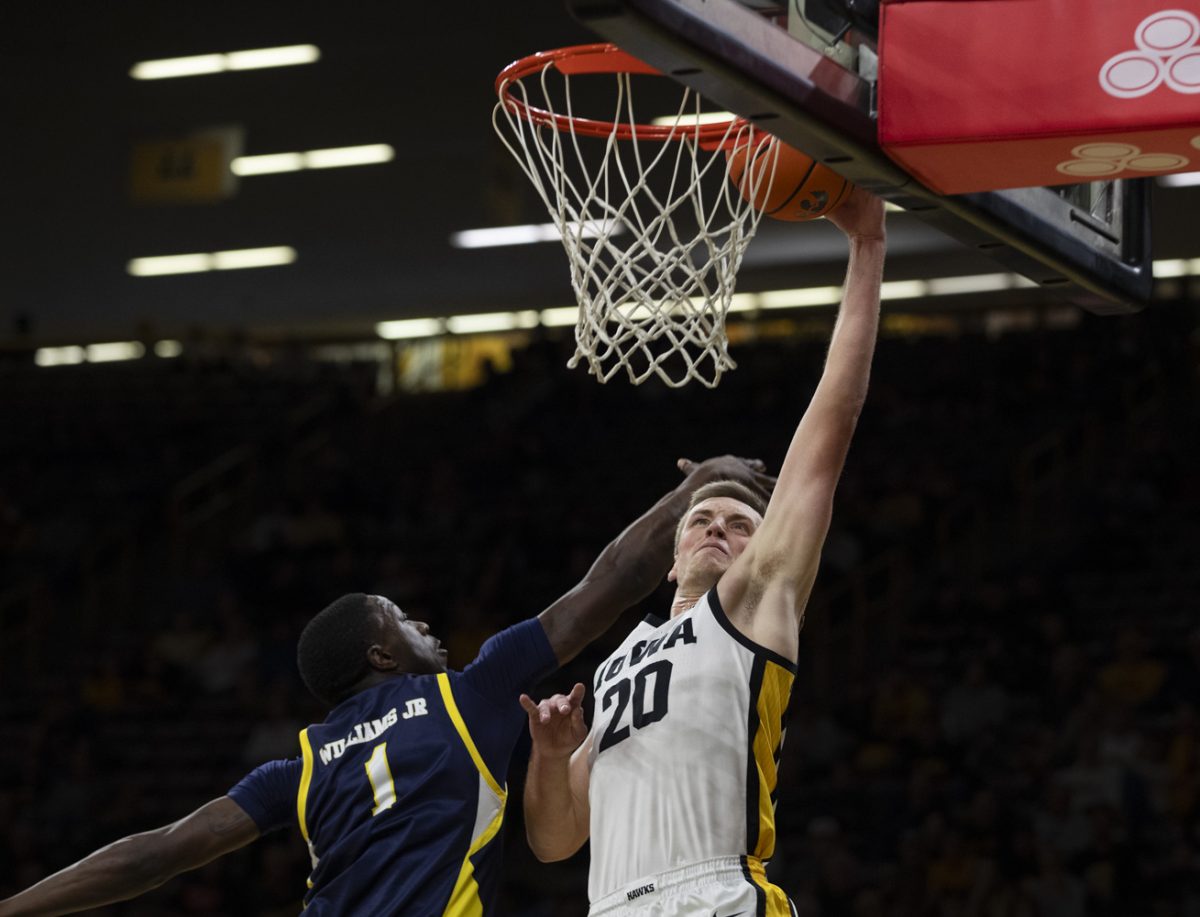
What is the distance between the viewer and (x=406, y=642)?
422cm

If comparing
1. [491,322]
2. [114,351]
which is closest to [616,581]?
[491,322]

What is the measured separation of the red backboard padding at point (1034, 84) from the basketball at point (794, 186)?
24 centimetres

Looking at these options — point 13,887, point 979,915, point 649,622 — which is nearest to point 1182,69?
point 649,622

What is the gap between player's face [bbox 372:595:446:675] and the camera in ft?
13.8

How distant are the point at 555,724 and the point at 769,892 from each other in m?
0.67

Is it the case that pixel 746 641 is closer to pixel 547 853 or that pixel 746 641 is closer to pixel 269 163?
pixel 547 853

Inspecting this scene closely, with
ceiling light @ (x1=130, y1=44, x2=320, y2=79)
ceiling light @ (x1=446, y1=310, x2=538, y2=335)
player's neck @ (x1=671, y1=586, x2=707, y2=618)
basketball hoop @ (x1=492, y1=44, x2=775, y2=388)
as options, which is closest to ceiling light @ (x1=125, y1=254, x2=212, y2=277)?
ceiling light @ (x1=446, y1=310, x2=538, y2=335)

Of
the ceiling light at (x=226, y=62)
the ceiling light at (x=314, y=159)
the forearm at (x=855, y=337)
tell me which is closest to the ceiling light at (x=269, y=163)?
the ceiling light at (x=314, y=159)

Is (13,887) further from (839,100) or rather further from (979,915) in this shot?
(839,100)

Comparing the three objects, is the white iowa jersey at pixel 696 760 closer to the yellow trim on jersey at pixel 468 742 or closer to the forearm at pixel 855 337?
the yellow trim on jersey at pixel 468 742

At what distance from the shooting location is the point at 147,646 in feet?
45.7

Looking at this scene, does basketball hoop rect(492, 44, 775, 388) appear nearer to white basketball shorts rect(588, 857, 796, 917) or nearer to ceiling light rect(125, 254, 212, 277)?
white basketball shorts rect(588, 857, 796, 917)

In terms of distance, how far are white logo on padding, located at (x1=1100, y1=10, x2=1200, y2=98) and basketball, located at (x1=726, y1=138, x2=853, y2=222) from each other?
0.60 meters

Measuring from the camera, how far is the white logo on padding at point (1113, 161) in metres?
3.43
